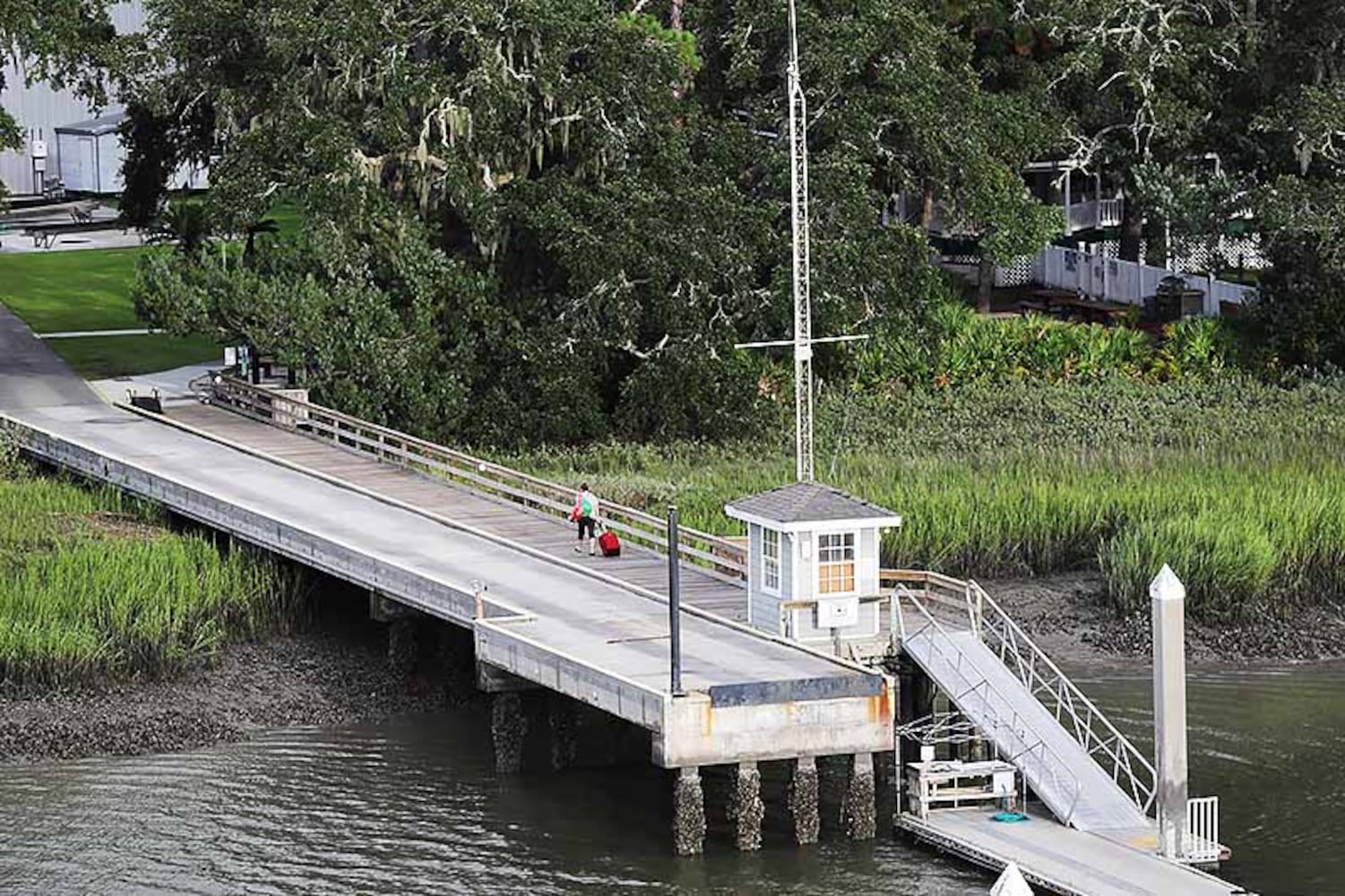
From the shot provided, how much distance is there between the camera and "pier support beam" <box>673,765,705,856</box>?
36094mm

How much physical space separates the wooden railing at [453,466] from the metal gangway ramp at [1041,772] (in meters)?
3.86

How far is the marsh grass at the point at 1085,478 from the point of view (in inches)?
1916

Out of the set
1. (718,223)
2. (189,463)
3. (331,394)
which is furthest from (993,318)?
(189,463)

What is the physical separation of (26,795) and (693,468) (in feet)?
64.0

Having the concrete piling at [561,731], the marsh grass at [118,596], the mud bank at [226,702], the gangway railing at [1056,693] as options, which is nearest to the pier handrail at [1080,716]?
the gangway railing at [1056,693]

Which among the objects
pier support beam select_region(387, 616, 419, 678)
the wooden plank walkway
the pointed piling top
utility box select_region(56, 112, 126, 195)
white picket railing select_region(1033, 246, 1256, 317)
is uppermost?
utility box select_region(56, 112, 126, 195)

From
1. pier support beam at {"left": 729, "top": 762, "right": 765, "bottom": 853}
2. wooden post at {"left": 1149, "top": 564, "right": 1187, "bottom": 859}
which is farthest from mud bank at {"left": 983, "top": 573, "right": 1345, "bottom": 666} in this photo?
wooden post at {"left": 1149, "top": 564, "right": 1187, "bottom": 859}

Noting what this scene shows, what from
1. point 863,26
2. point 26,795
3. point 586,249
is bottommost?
point 26,795

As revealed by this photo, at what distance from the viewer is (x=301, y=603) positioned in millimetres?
47906

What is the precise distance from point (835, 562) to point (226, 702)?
10.1 meters

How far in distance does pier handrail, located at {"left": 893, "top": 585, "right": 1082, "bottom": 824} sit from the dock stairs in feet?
0.04

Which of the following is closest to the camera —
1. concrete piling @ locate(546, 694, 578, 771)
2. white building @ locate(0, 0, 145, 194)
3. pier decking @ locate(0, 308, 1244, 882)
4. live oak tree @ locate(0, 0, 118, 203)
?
pier decking @ locate(0, 308, 1244, 882)

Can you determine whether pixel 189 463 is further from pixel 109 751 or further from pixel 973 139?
pixel 973 139

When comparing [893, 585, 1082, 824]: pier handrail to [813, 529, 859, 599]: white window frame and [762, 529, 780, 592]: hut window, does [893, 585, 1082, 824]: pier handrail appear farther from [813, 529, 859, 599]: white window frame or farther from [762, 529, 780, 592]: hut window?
[762, 529, 780, 592]: hut window
